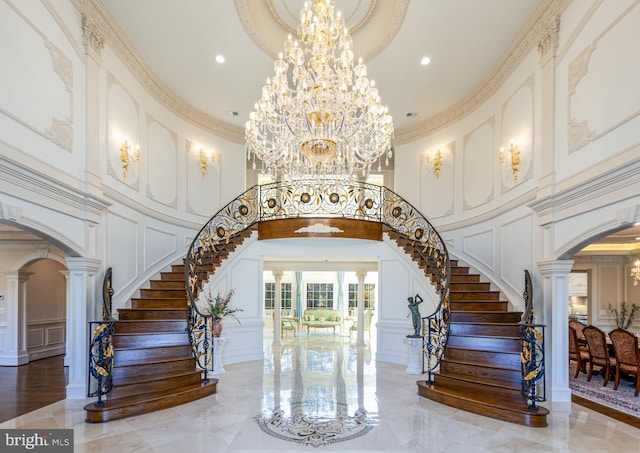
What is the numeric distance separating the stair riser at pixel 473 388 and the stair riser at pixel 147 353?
379 centimetres

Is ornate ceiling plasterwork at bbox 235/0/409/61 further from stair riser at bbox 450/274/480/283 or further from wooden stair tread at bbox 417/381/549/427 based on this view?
wooden stair tread at bbox 417/381/549/427

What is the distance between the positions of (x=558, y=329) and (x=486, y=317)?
3.60ft

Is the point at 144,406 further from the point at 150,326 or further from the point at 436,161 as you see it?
the point at 436,161

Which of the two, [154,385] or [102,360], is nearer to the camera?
[102,360]

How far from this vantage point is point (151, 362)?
18.6ft

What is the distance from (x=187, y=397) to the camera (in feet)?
18.0

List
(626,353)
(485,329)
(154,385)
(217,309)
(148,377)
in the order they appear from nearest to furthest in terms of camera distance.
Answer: (154,385) → (148,377) → (485,329) → (626,353) → (217,309)

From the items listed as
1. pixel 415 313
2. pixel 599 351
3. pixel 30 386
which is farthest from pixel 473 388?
pixel 30 386

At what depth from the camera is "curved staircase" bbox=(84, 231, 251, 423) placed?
497 cm

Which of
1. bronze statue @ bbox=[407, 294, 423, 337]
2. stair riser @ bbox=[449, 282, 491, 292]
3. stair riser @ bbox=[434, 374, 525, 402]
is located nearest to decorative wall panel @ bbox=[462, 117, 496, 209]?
stair riser @ bbox=[449, 282, 491, 292]

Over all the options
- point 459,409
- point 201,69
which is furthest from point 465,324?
point 201,69

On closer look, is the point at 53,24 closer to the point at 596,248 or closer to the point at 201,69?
the point at 201,69

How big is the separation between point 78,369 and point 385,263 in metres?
6.11

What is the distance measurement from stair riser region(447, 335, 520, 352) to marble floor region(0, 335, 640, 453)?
0.89 metres
